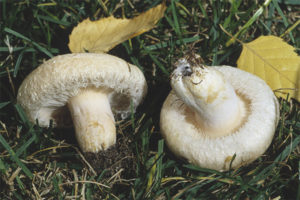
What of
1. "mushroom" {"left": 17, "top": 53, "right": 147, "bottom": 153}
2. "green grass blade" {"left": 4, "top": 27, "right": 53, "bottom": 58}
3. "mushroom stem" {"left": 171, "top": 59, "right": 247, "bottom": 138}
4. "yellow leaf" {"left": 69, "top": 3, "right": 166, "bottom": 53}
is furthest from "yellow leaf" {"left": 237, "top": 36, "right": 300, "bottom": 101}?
"green grass blade" {"left": 4, "top": 27, "right": 53, "bottom": 58}

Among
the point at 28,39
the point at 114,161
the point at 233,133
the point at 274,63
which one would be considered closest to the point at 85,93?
the point at 114,161

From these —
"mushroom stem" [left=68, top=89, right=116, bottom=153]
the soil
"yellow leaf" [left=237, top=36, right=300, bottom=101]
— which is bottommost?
the soil

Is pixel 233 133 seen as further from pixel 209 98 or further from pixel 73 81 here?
pixel 73 81

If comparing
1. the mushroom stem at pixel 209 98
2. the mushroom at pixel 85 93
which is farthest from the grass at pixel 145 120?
the mushroom stem at pixel 209 98

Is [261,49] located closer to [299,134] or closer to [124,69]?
[299,134]

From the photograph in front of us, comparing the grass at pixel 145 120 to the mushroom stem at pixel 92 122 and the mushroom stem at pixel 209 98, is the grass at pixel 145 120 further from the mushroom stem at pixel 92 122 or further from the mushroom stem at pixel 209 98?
the mushroom stem at pixel 209 98

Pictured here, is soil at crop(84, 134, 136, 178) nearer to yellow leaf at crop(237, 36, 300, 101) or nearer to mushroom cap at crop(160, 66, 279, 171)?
mushroom cap at crop(160, 66, 279, 171)

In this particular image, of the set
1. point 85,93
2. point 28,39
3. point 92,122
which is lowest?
point 92,122
